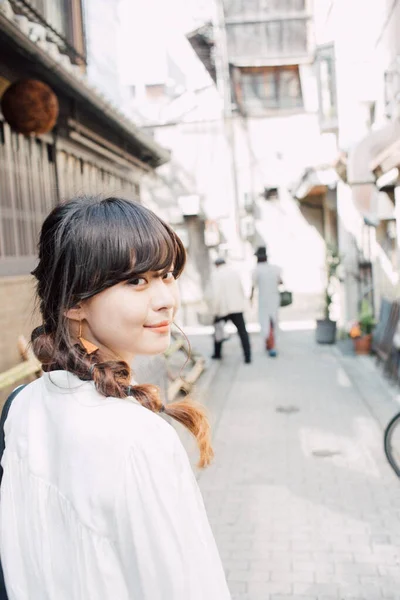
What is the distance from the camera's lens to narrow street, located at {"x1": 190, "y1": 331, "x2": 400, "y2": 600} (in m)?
3.98

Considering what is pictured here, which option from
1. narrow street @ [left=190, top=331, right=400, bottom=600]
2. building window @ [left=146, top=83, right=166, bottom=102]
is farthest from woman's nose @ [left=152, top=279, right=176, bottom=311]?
building window @ [left=146, top=83, right=166, bottom=102]

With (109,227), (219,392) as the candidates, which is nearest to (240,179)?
(219,392)

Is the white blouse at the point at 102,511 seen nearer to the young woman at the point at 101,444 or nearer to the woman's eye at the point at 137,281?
the young woman at the point at 101,444

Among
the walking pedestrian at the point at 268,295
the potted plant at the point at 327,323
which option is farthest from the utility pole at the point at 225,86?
the walking pedestrian at the point at 268,295

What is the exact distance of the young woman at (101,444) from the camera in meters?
1.10

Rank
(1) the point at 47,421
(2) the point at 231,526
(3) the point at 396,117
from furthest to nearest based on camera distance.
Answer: (3) the point at 396,117
(2) the point at 231,526
(1) the point at 47,421

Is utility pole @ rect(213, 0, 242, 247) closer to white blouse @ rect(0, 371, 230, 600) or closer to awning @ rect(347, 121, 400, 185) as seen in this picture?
awning @ rect(347, 121, 400, 185)

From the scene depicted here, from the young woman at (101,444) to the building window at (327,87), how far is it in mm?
13919

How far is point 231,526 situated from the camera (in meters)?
4.80

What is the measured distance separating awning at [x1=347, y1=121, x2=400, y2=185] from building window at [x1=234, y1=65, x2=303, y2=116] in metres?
11.2

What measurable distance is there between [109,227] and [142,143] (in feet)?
29.1

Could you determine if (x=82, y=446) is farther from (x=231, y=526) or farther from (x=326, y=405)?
(x=326, y=405)

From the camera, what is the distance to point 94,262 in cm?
125

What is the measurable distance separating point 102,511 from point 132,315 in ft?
1.25
